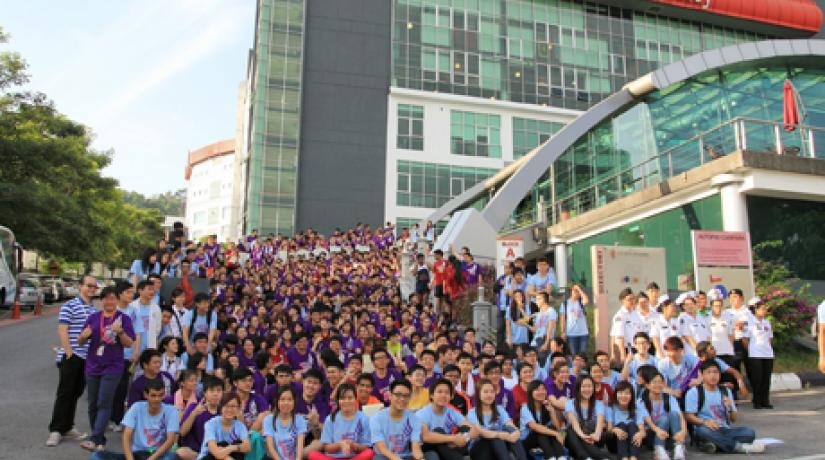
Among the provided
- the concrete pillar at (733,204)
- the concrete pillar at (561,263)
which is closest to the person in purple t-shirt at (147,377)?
the concrete pillar at (733,204)

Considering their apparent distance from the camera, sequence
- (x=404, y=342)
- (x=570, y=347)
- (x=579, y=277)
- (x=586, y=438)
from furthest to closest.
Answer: (x=579, y=277)
(x=404, y=342)
(x=570, y=347)
(x=586, y=438)

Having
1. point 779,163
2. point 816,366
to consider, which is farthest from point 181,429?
point 779,163

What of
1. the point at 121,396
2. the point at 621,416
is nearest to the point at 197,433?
the point at 121,396

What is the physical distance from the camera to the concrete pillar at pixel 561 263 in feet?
64.4

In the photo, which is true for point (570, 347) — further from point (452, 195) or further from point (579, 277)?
point (452, 195)

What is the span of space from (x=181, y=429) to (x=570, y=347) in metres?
5.96

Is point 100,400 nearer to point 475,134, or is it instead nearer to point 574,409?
point 574,409

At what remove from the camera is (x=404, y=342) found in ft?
33.0

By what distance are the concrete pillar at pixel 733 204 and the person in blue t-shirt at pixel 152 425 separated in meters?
12.3

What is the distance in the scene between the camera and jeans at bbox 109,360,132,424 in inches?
268

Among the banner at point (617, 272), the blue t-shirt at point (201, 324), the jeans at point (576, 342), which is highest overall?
the banner at point (617, 272)

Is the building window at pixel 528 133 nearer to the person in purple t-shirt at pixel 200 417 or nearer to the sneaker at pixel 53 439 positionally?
the person in purple t-shirt at pixel 200 417

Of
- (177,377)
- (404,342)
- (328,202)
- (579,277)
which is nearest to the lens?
(177,377)

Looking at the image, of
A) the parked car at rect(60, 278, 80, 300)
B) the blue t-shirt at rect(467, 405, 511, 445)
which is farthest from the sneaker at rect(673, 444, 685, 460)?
the parked car at rect(60, 278, 80, 300)
